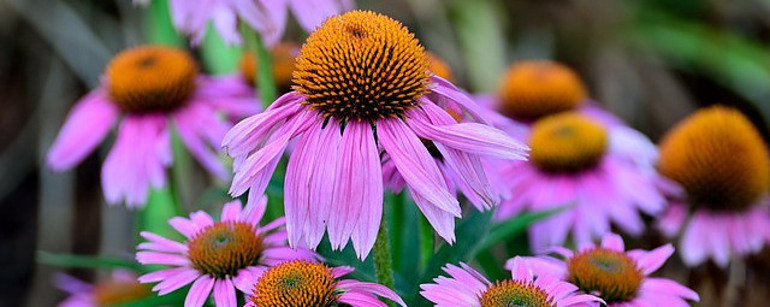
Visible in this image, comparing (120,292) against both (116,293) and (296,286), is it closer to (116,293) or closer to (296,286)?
(116,293)

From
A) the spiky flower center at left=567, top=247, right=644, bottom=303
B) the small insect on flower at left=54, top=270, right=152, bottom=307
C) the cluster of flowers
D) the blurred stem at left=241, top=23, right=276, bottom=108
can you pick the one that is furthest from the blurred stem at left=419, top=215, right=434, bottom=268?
the small insect on flower at left=54, top=270, right=152, bottom=307

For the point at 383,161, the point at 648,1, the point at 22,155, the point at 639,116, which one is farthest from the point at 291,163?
the point at 648,1

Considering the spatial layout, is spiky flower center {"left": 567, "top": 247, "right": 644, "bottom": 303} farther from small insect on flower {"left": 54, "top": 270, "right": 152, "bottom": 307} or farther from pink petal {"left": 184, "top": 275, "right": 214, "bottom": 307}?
small insect on flower {"left": 54, "top": 270, "right": 152, "bottom": 307}

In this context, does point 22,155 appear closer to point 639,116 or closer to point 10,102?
point 10,102

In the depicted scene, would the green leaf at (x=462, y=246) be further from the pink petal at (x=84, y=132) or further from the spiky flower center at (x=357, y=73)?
the pink petal at (x=84, y=132)

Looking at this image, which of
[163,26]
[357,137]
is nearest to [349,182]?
[357,137]

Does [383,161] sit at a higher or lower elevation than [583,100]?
lower
